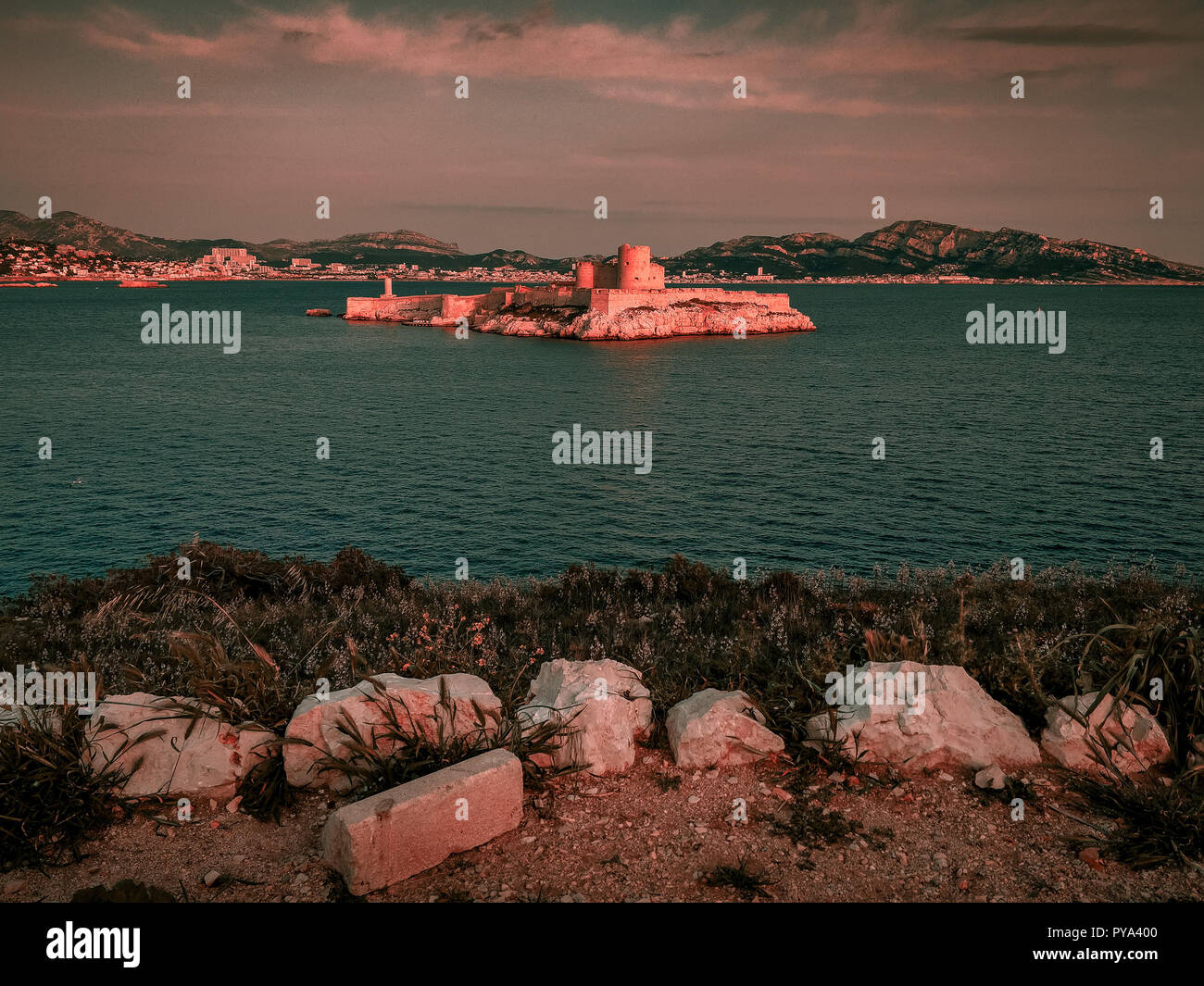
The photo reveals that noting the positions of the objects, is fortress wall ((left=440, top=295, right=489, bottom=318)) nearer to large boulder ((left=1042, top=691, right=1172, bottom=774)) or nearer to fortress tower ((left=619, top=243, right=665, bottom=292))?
fortress tower ((left=619, top=243, right=665, bottom=292))

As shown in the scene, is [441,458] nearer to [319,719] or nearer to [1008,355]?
[319,719]

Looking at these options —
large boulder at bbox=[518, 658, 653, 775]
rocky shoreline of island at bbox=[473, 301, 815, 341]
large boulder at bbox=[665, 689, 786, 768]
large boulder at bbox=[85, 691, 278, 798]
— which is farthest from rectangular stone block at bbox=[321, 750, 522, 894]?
rocky shoreline of island at bbox=[473, 301, 815, 341]

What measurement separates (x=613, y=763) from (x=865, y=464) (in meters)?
35.9

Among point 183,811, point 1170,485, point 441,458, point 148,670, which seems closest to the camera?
point 183,811

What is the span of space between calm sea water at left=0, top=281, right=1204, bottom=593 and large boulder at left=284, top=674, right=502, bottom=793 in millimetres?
19245

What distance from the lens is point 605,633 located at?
35.2 ft

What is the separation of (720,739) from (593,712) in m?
1.13

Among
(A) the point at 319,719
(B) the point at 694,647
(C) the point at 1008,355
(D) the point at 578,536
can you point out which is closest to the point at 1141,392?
(C) the point at 1008,355

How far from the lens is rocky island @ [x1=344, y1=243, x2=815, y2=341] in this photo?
10369cm

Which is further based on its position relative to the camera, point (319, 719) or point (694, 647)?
point (694, 647)

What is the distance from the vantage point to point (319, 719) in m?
6.73

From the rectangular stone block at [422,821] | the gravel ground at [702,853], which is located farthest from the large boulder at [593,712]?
the rectangular stone block at [422,821]

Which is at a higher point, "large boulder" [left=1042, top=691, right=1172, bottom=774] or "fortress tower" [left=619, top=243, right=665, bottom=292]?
"fortress tower" [left=619, top=243, right=665, bottom=292]

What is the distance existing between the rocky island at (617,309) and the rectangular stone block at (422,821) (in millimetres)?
97582
